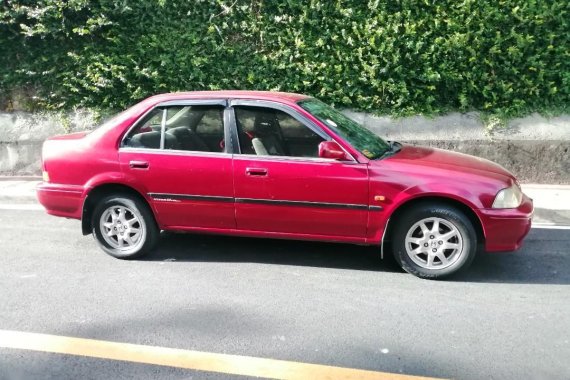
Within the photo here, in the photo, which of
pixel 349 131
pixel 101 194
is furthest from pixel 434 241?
pixel 101 194

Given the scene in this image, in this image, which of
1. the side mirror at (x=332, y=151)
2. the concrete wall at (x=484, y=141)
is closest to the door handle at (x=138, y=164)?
the side mirror at (x=332, y=151)

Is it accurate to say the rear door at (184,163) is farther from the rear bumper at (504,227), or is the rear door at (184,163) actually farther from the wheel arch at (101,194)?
the rear bumper at (504,227)

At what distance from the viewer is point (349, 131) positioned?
17.0 ft

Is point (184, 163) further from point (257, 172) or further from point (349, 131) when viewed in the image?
point (349, 131)

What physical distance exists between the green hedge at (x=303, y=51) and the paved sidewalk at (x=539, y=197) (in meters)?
1.34

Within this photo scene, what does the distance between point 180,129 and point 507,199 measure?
294 centimetres

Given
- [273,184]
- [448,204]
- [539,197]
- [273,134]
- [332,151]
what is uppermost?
[273,134]

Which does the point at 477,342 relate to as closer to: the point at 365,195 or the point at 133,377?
the point at 365,195

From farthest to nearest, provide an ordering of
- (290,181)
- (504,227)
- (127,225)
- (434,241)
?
(127,225) → (290,181) → (434,241) → (504,227)

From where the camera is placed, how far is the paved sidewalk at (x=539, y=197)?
6613 millimetres

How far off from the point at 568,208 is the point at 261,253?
384cm

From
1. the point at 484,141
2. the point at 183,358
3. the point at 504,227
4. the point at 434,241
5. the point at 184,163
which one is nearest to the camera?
the point at 183,358

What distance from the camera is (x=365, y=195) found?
185 inches

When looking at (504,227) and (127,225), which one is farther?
(127,225)
